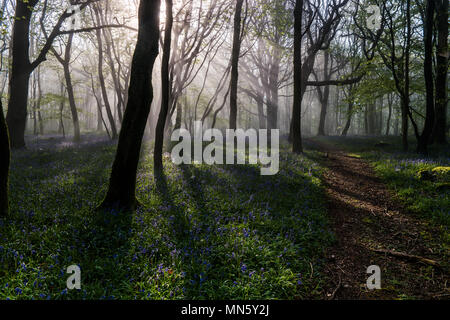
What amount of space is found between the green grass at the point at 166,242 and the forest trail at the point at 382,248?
15.7 inches

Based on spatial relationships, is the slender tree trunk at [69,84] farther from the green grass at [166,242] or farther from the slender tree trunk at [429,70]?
the slender tree trunk at [429,70]

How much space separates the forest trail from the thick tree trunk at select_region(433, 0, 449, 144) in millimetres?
11540

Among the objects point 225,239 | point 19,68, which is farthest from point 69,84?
point 225,239

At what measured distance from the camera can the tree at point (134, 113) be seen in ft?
18.2

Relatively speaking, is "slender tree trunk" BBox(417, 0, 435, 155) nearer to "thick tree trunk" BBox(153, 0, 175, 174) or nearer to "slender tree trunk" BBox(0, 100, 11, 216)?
"thick tree trunk" BBox(153, 0, 175, 174)

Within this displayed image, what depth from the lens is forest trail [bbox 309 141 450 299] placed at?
3709 millimetres

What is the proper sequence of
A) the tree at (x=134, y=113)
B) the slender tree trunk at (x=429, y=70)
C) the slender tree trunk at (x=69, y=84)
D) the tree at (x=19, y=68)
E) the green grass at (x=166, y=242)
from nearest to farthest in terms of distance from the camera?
the green grass at (x=166, y=242) → the tree at (x=134, y=113) → the slender tree trunk at (x=429, y=70) → the tree at (x=19, y=68) → the slender tree trunk at (x=69, y=84)

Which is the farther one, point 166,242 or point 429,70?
point 429,70

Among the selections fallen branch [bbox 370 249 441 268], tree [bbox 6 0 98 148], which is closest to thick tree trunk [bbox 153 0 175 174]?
fallen branch [bbox 370 249 441 268]

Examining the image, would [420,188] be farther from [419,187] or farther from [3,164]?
[3,164]

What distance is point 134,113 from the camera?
5.58 metres

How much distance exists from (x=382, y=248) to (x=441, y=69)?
15.9m

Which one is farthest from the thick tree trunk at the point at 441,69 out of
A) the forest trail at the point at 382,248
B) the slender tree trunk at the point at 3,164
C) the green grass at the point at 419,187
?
the slender tree trunk at the point at 3,164
